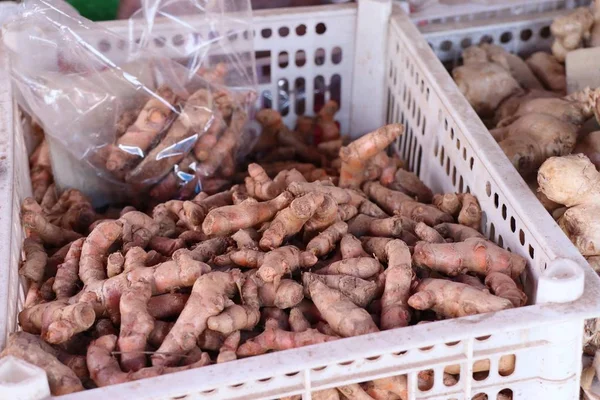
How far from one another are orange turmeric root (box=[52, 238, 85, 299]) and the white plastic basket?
56 millimetres

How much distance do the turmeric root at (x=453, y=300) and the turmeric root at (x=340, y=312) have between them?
0.07 metres

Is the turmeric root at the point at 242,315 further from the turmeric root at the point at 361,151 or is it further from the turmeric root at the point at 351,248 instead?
the turmeric root at the point at 361,151

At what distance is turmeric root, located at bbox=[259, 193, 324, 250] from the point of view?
112 cm

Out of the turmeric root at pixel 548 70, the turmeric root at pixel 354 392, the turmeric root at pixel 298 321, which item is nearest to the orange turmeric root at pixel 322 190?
the turmeric root at pixel 298 321

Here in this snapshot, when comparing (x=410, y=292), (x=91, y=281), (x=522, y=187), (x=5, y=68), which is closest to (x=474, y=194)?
(x=522, y=187)

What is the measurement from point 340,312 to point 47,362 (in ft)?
1.12

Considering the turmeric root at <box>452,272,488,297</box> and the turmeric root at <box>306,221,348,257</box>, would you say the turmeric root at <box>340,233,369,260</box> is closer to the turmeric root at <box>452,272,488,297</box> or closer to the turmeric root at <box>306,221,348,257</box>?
the turmeric root at <box>306,221,348,257</box>

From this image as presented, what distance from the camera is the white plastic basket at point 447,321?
86 centimetres

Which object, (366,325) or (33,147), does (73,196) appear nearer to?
(33,147)

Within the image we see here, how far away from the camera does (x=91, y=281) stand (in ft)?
3.53

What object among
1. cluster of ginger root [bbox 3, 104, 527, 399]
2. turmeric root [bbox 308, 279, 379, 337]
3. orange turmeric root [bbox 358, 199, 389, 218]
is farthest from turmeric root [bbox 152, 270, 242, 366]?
orange turmeric root [bbox 358, 199, 389, 218]

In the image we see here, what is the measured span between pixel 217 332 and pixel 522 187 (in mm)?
450

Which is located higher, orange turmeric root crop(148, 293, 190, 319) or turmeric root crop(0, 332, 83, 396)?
turmeric root crop(0, 332, 83, 396)

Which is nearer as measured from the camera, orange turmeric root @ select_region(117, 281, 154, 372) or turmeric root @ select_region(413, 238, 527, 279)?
orange turmeric root @ select_region(117, 281, 154, 372)
